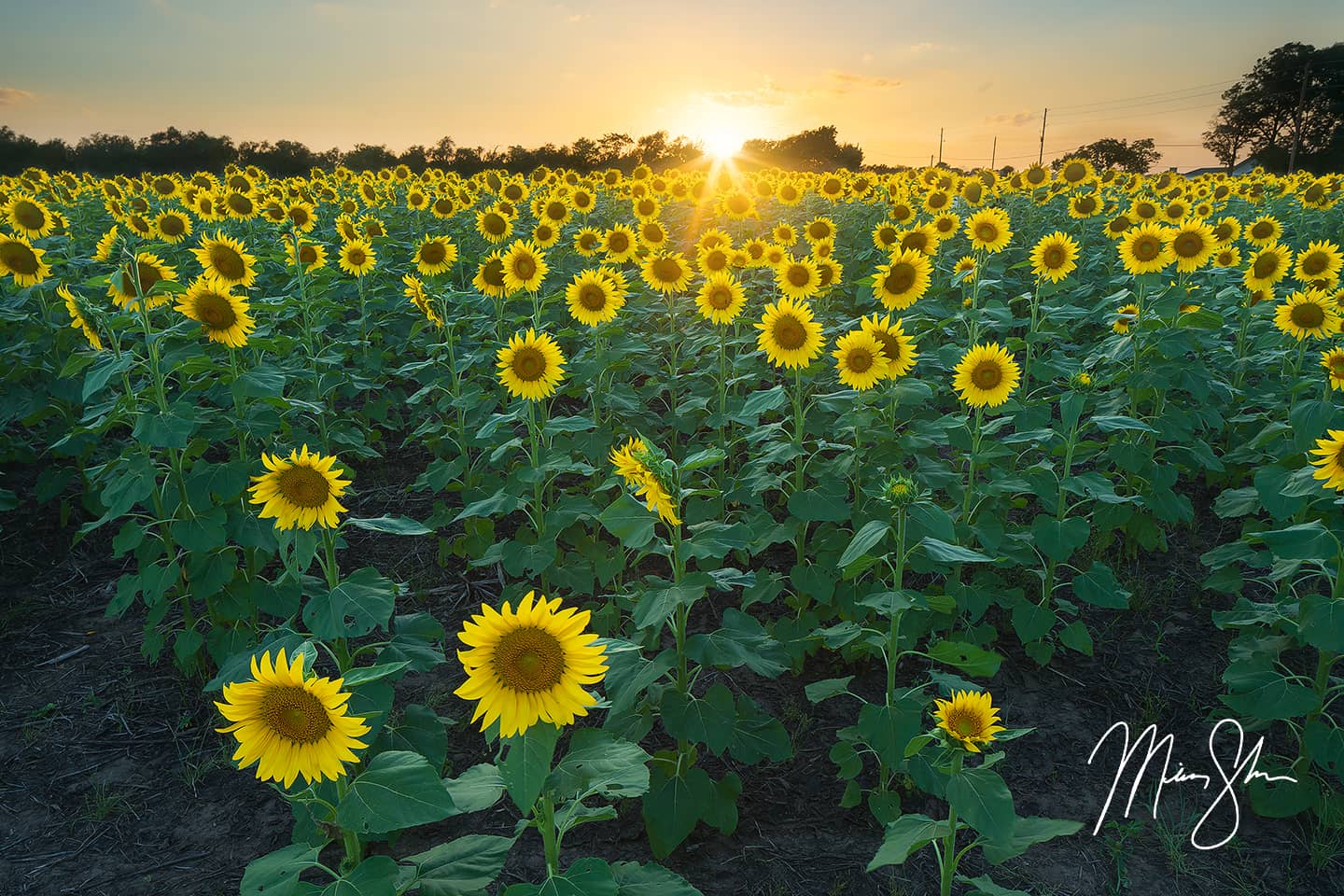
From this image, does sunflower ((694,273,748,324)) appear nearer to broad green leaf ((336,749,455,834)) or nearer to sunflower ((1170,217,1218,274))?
sunflower ((1170,217,1218,274))

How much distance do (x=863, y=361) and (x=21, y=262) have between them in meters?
5.61

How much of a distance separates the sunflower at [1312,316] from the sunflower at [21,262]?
8615 millimetres

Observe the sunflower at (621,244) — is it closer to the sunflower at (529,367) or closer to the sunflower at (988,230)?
the sunflower at (529,367)

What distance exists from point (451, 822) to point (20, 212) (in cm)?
673

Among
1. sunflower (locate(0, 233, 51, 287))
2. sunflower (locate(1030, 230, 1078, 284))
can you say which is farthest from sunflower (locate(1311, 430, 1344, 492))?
sunflower (locate(0, 233, 51, 287))

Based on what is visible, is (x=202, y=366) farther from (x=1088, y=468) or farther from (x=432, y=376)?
(x=1088, y=468)

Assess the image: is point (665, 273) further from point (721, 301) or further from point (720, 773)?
point (720, 773)

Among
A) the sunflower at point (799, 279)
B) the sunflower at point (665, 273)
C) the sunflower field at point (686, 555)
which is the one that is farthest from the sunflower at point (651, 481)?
the sunflower at point (665, 273)

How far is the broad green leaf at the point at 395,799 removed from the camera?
6.06ft

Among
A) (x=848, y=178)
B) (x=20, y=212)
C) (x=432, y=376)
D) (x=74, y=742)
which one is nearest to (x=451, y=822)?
(x=74, y=742)

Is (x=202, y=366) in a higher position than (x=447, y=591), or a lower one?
higher

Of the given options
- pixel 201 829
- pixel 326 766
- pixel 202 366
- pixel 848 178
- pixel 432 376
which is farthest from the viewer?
pixel 848 178

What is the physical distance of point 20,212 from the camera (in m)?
6.79
